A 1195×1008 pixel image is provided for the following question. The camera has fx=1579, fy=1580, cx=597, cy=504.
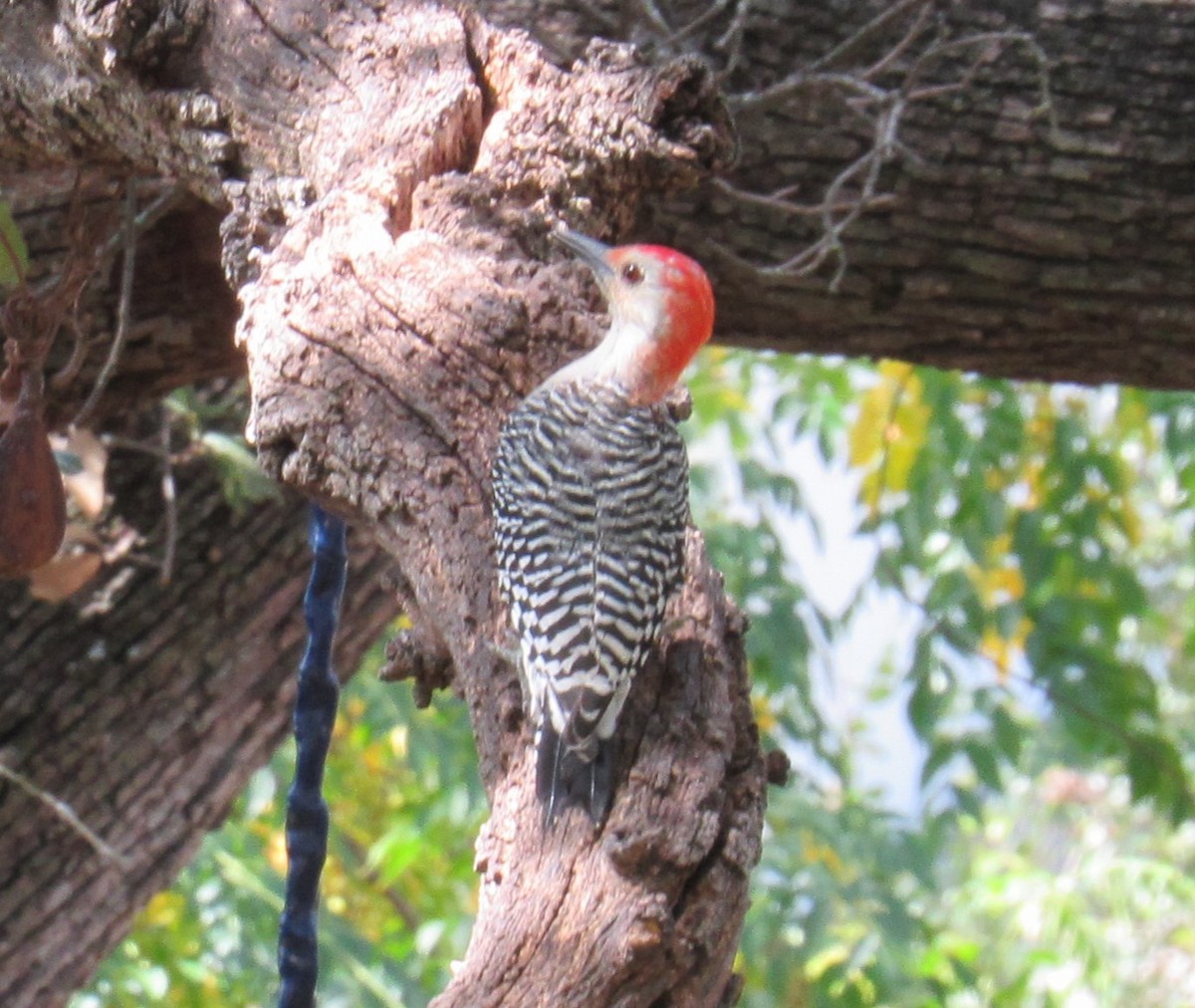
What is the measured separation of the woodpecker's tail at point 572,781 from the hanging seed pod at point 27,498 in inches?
39.4

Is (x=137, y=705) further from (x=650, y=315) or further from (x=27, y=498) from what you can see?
(x=650, y=315)

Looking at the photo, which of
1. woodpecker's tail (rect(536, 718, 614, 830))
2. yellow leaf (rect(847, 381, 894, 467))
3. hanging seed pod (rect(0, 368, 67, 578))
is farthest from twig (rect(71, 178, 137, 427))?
yellow leaf (rect(847, 381, 894, 467))

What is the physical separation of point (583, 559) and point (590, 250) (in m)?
0.58

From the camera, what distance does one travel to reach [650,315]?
2906mm

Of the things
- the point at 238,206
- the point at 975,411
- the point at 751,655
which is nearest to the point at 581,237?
the point at 238,206

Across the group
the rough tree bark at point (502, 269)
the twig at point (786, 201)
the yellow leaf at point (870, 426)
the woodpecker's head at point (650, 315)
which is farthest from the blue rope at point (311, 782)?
the yellow leaf at point (870, 426)

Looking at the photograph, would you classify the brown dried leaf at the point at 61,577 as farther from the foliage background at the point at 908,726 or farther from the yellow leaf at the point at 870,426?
the yellow leaf at the point at 870,426

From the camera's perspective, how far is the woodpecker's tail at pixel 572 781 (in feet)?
5.77

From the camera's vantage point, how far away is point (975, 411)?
552 cm

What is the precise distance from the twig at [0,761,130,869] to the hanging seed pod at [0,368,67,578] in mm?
1053

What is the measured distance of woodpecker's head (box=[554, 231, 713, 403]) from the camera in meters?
2.76

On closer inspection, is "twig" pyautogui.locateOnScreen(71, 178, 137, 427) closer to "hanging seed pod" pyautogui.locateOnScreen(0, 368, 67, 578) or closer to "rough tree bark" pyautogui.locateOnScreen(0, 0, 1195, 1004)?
"rough tree bark" pyautogui.locateOnScreen(0, 0, 1195, 1004)

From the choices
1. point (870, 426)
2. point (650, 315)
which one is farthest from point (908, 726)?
point (650, 315)

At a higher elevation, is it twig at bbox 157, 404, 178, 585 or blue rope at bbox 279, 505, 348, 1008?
blue rope at bbox 279, 505, 348, 1008
